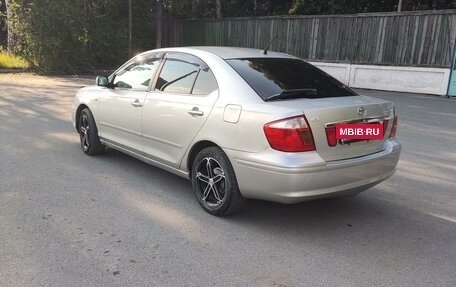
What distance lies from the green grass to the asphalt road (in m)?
15.7

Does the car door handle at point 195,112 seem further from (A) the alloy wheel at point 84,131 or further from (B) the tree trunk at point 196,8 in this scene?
(B) the tree trunk at point 196,8

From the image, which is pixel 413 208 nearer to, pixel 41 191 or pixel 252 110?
pixel 252 110

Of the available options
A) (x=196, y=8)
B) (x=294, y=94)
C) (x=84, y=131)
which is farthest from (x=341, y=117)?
(x=196, y=8)

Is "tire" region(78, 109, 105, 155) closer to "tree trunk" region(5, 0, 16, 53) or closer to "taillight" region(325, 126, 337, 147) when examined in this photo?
"taillight" region(325, 126, 337, 147)

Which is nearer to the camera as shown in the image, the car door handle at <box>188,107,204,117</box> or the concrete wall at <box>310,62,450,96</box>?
the car door handle at <box>188,107,204,117</box>

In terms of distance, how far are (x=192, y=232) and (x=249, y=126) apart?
1.04 m

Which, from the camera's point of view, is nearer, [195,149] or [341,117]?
[341,117]

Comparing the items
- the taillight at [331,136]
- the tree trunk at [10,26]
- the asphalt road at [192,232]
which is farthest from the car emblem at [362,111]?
the tree trunk at [10,26]

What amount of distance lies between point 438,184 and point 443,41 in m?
11.6

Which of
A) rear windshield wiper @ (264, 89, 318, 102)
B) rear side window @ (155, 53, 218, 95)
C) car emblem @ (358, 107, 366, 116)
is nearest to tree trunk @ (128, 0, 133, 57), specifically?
rear side window @ (155, 53, 218, 95)

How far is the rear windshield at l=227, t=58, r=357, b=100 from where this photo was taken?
4.25 m

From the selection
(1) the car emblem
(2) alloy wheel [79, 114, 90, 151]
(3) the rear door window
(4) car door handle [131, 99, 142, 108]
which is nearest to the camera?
(1) the car emblem

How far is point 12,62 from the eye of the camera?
20.7 metres

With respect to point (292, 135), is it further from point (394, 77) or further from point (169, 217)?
point (394, 77)
